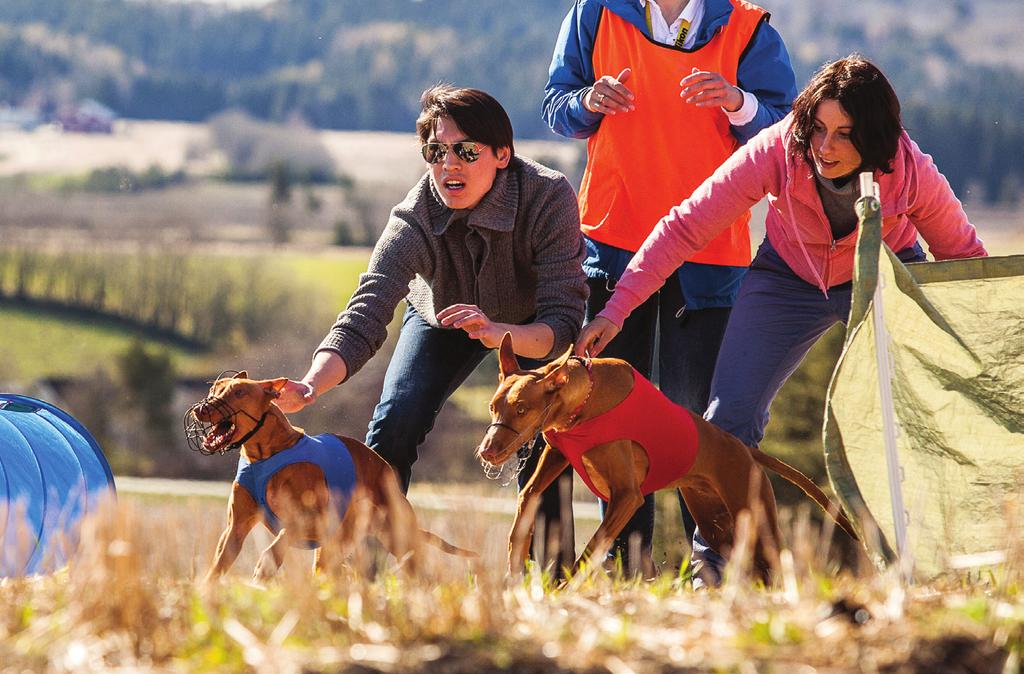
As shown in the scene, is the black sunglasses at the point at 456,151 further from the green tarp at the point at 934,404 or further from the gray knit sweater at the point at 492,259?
the green tarp at the point at 934,404

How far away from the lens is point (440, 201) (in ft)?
18.2

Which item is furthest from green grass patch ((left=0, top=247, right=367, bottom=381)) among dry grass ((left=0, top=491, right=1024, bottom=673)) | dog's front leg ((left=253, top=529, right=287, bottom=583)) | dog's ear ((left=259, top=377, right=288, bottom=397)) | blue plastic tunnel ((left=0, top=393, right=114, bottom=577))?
dry grass ((left=0, top=491, right=1024, bottom=673))

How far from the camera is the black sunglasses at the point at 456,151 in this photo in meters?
5.37

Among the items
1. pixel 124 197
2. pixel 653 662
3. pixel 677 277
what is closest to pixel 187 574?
pixel 653 662

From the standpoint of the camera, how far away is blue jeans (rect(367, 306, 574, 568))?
5336 millimetres

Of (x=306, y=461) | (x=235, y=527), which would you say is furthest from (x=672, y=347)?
(x=235, y=527)

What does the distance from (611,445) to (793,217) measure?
45.5 inches

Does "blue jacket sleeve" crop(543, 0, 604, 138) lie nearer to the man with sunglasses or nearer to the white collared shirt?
the white collared shirt

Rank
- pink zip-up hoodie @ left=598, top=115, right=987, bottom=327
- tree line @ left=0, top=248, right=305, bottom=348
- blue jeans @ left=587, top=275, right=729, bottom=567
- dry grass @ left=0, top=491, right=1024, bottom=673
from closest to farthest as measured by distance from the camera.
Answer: dry grass @ left=0, top=491, right=1024, bottom=673 → pink zip-up hoodie @ left=598, top=115, right=987, bottom=327 → blue jeans @ left=587, top=275, right=729, bottom=567 → tree line @ left=0, top=248, right=305, bottom=348

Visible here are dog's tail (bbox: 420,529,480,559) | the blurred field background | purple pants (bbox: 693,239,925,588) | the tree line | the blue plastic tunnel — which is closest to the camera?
the blurred field background

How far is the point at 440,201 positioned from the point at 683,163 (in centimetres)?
106

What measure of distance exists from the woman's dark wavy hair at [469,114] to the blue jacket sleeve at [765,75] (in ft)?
3.51

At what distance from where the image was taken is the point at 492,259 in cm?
553

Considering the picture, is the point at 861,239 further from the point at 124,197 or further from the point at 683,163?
the point at 124,197
